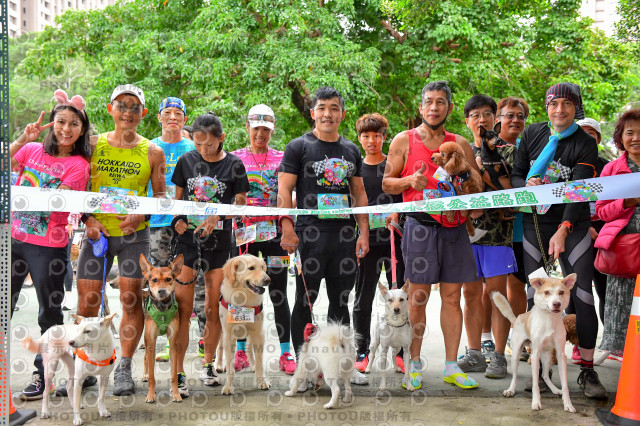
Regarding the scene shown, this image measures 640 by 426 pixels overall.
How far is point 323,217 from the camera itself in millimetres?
4102

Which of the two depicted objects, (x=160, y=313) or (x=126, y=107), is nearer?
(x=160, y=313)

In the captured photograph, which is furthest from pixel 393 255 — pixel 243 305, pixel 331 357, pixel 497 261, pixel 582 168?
pixel 582 168

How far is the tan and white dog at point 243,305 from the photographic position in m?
3.99

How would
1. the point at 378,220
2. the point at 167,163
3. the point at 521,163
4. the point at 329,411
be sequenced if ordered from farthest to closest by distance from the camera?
1. the point at 167,163
2. the point at 378,220
3. the point at 521,163
4. the point at 329,411

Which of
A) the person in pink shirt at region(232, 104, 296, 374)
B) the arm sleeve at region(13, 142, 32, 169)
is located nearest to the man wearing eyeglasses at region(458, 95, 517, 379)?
the person in pink shirt at region(232, 104, 296, 374)

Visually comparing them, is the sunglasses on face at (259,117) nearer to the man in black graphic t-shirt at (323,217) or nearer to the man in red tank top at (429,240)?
the man in black graphic t-shirt at (323,217)

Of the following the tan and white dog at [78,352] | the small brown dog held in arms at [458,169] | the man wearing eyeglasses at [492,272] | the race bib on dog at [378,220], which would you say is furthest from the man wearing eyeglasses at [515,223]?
the tan and white dog at [78,352]

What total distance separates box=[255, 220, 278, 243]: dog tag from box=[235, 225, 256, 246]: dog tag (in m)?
0.07

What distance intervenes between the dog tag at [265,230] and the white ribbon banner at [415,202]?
1.29 ft

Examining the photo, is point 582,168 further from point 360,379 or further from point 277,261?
point 277,261

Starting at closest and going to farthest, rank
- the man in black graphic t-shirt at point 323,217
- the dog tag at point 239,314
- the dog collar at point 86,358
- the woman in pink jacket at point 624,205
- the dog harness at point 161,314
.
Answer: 1. the dog collar at point 86,358
2. the dog harness at point 161,314
3. the woman in pink jacket at point 624,205
4. the dog tag at point 239,314
5. the man in black graphic t-shirt at point 323,217

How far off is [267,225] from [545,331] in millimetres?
2191

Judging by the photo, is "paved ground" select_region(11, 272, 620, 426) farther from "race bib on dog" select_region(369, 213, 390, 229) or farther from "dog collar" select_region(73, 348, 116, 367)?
"race bib on dog" select_region(369, 213, 390, 229)

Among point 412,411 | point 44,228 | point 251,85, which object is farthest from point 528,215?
point 251,85
